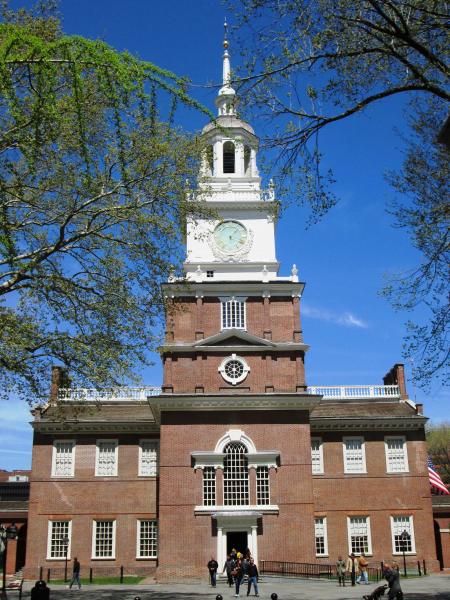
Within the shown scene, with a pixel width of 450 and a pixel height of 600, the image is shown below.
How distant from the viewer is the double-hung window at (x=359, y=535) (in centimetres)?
3694

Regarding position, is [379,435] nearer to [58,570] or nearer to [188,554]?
[188,554]

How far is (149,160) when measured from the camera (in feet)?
60.5

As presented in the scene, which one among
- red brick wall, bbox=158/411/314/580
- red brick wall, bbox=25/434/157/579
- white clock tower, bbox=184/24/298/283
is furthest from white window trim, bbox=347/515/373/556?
white clock tower, bbox=184/24/298/283

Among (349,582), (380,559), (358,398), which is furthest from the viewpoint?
(358,398)

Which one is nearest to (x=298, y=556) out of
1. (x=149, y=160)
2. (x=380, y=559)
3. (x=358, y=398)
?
(x=380, y=559)

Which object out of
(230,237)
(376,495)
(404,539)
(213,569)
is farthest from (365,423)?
(213,569)

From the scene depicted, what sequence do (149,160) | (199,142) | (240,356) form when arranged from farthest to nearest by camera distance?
1. (240,356)
2. (199,142)
3. (149,160)

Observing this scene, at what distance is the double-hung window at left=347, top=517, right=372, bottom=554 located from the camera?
36.9 meters

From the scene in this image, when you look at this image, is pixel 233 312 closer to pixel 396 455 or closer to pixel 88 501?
pixel 396 455

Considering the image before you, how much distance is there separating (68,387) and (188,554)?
1232 cm

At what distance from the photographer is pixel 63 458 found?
38156mm

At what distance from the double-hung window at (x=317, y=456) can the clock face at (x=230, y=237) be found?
12.1m

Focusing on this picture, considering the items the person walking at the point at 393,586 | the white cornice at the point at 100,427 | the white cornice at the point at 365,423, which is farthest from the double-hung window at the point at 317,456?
the person walking at the point at 393,586

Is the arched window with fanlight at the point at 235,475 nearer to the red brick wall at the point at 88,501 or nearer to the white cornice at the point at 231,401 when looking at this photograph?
the white cornice at the point at 231,401
